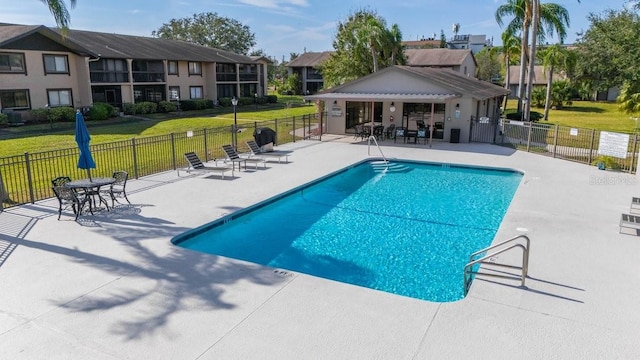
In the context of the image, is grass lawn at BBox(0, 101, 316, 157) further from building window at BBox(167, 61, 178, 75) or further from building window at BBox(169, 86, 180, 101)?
building window at BBox(167, 61, 178, 75)

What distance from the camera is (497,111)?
3325 centimetres

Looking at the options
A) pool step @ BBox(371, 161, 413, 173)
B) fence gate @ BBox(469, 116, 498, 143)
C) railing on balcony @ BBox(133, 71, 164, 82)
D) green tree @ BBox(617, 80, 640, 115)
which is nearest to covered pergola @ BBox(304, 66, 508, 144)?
fence gate @ BBox(469, 116, 498, 143)

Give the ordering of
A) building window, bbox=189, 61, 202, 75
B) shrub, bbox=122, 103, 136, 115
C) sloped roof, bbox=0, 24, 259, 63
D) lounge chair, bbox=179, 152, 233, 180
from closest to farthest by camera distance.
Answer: lounge chair, bbox=179, 152, 233, 180
sloped roof, bbox=0, 24, 259, 63
shrub, bbox=122, 103, 136, 115
building window, bbox=189, 61, 202, 75

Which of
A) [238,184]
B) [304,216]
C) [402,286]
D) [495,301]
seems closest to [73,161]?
[238,184]

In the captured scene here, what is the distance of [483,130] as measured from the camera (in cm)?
2384

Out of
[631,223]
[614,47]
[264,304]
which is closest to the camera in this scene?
[264,304]

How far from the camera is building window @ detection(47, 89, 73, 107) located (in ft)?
108

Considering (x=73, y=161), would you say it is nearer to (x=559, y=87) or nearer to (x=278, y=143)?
(x=278, y=143)

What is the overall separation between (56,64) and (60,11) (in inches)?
897

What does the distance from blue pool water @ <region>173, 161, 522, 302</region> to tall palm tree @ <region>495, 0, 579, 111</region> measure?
1705 cm

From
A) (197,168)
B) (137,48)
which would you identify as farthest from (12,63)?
(197,168)

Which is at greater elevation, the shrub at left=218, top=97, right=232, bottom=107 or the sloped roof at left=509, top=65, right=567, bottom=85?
the sloped roof at left=509, top=65, right=567, bottom=85

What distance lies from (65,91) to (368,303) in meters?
34.9

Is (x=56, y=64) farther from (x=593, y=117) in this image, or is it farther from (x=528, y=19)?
(x=593, y=117)
